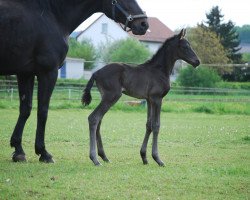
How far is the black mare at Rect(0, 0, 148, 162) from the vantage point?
9.33 metres

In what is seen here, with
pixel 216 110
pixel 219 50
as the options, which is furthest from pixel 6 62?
pixel 219 50

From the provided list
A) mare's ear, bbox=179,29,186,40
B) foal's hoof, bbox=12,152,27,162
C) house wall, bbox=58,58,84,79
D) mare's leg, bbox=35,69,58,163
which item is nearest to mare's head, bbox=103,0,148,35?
mare's ear, bbox=179,29,186,40

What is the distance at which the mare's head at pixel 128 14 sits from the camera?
10102 millimetres

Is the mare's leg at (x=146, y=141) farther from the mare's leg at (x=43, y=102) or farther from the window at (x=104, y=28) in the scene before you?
the window at (x=104, y=28)

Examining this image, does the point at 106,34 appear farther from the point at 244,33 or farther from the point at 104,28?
the point at 244,33

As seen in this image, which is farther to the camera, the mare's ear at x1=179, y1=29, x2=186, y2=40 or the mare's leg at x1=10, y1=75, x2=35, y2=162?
the mare's ear at x1=179, y1=29, x2=186, y2=40

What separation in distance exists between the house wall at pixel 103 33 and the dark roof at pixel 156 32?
3.26 meters

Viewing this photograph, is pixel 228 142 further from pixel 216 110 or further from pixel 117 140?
pixel 216 110

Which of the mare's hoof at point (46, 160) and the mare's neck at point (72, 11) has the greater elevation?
the mare's neck at point (72, 11)

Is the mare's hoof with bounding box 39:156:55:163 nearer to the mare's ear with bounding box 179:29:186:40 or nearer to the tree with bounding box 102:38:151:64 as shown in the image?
the mare's ear with bounding box 179:29:186:40

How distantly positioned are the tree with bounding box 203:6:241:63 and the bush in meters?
26.0

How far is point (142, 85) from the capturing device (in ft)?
33.8

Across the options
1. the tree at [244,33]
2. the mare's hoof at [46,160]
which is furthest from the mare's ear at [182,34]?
the tree at [244,33]

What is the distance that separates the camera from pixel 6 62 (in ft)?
30.7
